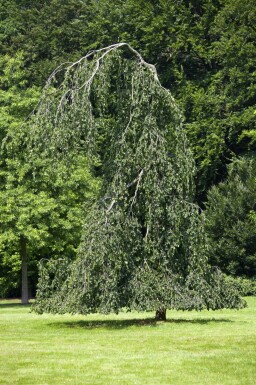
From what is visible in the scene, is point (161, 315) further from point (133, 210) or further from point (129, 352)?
point (129, 352)

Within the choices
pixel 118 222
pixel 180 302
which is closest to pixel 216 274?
pixel 180 302

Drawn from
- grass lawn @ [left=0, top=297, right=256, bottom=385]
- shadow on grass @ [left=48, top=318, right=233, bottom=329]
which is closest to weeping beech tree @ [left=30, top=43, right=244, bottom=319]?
grass lawn @ [left=0, top=297, right=256, bottom=385]

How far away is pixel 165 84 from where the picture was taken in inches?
1545

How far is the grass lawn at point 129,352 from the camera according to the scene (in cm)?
1080

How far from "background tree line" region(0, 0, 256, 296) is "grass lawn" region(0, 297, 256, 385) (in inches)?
400

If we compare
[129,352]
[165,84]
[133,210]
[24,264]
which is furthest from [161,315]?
[165,84]

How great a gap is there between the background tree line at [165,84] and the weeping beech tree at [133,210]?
9.46 meters

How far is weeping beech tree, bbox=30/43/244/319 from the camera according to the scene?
53.7 ft

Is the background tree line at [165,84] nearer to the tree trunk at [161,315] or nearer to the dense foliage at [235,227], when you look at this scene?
the dense foliage at [235,227]

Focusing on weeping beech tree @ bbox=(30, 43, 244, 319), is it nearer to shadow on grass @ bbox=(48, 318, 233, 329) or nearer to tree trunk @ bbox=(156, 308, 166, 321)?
shadow on grass @ bbox=(48, 318, 233, 329)

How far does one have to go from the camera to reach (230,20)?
3641 centimetres

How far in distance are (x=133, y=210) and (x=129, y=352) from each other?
451 cm

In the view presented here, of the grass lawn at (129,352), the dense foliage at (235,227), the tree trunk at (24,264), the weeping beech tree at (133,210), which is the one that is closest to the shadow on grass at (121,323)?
the grass lawn at (129,352)

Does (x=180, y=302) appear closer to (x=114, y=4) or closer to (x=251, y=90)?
(x=251, y=90)
